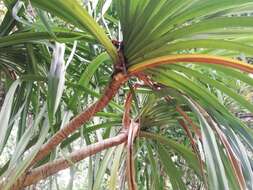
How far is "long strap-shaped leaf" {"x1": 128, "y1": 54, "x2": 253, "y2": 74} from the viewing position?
0.60m

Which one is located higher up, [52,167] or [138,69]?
[138,69]

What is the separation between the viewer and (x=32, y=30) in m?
0.85

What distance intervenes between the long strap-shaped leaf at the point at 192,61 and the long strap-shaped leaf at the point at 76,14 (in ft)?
0.18

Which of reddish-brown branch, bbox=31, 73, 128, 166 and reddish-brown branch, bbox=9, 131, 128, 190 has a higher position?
reddish-brown branch, bbox=31, 73, 128, 166

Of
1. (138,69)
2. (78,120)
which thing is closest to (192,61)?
(138,69)

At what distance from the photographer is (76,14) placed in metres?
0.66

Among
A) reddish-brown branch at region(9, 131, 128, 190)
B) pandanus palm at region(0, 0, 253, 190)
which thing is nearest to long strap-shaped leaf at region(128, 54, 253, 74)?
pandanus palm at region(0, 0, 253, 190)

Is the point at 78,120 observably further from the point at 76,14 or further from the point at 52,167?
the point at 76,14

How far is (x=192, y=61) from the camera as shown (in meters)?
0.66

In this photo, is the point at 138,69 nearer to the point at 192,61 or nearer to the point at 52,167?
the point at 192,61

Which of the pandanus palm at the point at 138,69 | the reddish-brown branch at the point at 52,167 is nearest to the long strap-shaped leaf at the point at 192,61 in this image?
the pandanus palm at the point at 138,69

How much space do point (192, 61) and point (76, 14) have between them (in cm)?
20

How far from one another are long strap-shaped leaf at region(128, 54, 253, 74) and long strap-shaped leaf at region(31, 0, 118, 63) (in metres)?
0.05

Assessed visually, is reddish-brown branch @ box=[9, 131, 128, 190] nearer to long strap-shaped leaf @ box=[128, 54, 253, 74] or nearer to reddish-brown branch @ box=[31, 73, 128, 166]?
reddish-brown branch @ box=[31, 73, 128, 166]
